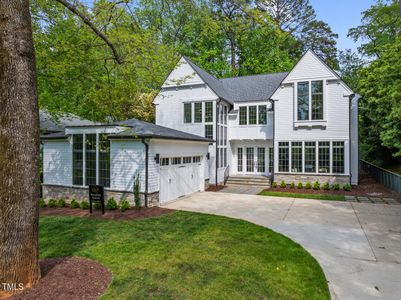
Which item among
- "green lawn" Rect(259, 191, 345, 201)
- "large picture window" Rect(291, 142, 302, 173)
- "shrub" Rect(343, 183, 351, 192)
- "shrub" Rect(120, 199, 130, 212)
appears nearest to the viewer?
"shrub" Rect(120, 199, 130, 212)

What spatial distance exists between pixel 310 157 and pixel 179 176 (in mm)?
8503

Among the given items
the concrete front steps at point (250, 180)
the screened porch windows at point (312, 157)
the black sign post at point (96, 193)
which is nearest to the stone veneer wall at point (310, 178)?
the screened porch windows at point (312, 157)

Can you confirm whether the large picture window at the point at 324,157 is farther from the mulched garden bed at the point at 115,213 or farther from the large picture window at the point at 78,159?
the large picture window at the point at 78,159

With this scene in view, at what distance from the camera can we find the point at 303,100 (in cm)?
1619

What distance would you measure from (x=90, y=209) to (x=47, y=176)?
14.3ft

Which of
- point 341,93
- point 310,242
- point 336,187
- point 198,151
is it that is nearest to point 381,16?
point 341,93

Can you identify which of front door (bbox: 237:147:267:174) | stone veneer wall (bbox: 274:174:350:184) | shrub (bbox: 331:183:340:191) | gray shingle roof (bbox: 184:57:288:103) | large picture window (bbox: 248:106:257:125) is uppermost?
gray shingle roof (bbox: 184:57:288:103)

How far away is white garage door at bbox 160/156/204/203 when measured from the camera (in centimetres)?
1157

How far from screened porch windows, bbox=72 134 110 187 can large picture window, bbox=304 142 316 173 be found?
458 inches

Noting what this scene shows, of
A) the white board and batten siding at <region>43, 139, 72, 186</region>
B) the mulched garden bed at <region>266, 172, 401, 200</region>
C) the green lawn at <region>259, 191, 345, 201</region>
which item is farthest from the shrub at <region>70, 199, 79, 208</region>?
the mulched garden bed at <region>266, 172, 401, 200</region>

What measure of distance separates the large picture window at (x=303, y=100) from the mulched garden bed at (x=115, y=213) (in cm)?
1060

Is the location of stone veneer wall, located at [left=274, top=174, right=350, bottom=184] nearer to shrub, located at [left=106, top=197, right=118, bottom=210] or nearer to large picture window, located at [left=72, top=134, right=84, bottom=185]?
shrub, located at [left=106, top=197, right=118, bottom=210]

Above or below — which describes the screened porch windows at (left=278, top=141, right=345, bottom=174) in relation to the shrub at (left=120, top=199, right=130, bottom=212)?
above

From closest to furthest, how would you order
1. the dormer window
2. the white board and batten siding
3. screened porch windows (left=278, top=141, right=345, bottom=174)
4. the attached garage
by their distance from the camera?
the attached garage
the white board and batten siding
screened porch windows (left=278, top=141, right=345, bottom=174)
the dormer window
